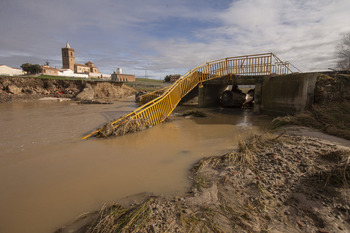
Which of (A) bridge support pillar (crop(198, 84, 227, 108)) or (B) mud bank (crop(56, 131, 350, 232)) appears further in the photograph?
(A) bridge support pillar (crop(198, 84, 227, 108))

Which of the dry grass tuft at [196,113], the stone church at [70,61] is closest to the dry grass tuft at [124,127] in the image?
the dry grass tuft at [196,113]

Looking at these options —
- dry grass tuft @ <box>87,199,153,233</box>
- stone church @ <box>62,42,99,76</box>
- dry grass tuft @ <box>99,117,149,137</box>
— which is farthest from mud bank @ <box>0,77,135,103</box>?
stone church @ <box>62,42,99,76</box>

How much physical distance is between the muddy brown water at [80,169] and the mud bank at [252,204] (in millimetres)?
359

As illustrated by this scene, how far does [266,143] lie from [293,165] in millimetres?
1188

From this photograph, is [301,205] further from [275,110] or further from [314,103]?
[275,110]

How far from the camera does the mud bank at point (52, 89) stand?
1859 cm

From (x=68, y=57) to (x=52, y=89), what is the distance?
2738 inches

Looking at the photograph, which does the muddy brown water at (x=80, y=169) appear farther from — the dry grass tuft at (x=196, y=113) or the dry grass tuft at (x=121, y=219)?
the dry grass tuft at (x=196, y=113)

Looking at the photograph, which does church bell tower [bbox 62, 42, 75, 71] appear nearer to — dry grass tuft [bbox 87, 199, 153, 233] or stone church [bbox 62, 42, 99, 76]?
stone church [bbox 62, 42, 99, 76]

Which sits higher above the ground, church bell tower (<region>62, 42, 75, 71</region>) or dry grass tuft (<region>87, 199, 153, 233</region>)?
church bell tower (<region>62, 42, 75, 71</region>)

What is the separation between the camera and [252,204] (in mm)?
2189

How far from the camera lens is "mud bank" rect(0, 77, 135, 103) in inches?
732

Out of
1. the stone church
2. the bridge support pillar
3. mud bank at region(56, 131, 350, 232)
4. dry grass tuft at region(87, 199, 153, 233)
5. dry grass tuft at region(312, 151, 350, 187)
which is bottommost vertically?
dry grass tuft at region(87, 199, 153, 233)

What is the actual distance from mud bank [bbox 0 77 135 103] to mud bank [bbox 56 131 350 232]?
67.1ft
